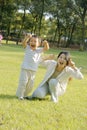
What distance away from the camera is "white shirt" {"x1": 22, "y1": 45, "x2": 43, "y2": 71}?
841 cm

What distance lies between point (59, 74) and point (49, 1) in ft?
173

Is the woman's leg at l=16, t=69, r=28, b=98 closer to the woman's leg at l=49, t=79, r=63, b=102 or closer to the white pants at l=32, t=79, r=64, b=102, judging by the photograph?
the white pants at l=32, t=79, r=64, b=102

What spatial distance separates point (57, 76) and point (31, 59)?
2.44ft

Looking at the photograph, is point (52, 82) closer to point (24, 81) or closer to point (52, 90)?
point (52, 90)

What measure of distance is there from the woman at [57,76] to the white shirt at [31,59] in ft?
0.99

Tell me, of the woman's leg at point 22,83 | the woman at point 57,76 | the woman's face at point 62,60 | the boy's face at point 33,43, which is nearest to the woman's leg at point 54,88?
the woman at point 57,76

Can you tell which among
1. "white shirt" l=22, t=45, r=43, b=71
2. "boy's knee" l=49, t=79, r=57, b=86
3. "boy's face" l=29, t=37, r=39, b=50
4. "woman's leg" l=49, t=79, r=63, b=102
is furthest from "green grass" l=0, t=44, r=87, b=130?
"boy's face" l=29, t=37, r=39, b=50

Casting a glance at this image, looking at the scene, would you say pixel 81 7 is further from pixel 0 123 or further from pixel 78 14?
pixel 0 123

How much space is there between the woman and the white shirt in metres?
0.30

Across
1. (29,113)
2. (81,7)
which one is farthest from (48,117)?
(81,7)

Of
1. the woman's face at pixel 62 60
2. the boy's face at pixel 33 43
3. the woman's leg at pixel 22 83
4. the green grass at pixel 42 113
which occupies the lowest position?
the green grass at pixel 42 113

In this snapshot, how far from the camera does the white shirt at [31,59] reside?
331 inches

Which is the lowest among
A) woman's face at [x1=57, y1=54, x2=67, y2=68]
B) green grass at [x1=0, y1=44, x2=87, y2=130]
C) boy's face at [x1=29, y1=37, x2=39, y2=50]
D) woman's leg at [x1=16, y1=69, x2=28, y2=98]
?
green grass at [x1=0, y1=44, x2=87, y2=130]

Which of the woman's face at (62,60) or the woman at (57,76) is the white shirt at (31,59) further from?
the woman's face at (62,60)
